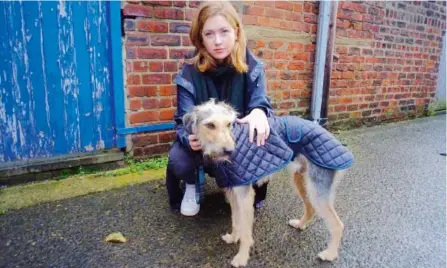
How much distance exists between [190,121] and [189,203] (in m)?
0.88

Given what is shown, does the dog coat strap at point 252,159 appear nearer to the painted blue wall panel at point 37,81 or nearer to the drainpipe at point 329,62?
the painted blue wall panel at point 37,81

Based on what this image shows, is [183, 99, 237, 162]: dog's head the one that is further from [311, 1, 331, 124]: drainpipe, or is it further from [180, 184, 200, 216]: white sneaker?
[311, 1, 331, 124]: drainpipe

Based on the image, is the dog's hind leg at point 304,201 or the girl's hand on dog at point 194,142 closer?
the girl's hand on dog at point 194,142

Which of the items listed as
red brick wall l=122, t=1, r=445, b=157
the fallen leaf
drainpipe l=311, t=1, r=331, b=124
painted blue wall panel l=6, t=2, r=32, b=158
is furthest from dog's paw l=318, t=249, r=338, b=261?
drainpipe l=311, t=1, r=331, b=124

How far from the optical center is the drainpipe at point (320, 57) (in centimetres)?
493

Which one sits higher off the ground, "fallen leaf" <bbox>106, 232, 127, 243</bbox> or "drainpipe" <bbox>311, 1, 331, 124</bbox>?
"drainpipe" <bbox>311, 1, 331, 124</bbox>

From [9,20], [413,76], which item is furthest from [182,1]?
[413,76]

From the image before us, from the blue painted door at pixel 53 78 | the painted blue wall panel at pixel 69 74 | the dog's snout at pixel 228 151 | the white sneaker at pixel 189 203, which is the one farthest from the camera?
the painted blue wall panel at pixel 69 74

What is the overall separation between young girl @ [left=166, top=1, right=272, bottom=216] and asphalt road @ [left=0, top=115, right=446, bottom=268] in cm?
35

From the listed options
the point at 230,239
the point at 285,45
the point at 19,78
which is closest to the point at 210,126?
the point at 230,239

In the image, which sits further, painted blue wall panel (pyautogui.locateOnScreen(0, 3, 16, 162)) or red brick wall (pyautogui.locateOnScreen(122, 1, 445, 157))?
red brick wall (pyautogui.locateOnScreen(122, 1, 445, 157))

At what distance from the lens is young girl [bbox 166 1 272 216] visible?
2.50 m

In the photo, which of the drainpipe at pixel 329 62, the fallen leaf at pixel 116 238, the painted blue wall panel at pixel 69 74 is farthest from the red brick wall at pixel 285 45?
the fallen leaf at pixel 116 238

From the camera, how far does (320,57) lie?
199 inches
